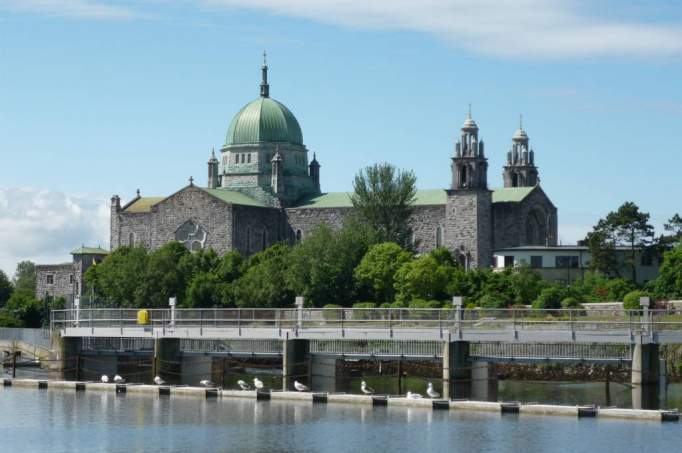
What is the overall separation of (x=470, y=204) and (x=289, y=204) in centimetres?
2277

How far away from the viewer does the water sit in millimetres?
58844

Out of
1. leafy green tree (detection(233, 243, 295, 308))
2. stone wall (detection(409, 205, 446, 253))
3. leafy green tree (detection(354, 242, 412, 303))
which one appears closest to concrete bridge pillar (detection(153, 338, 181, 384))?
leafy green tree (detection(233, 243, 295, 308))

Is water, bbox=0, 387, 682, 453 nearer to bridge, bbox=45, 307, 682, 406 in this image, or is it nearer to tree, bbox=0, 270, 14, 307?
bridge, bbox=45, 307, 682, 406

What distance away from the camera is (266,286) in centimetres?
13338

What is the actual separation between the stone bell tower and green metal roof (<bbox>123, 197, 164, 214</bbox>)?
34.1 metres

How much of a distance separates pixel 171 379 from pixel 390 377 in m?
12.0

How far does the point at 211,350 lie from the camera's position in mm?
90438

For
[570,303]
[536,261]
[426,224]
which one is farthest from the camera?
[426,224]

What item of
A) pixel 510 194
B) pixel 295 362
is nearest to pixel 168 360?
pixel 295 362

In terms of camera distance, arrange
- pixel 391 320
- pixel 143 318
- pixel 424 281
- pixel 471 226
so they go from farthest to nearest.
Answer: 1. pixel 471 226
2. pixel 424 281
3. pixel 143 318
4. pixel 391 320

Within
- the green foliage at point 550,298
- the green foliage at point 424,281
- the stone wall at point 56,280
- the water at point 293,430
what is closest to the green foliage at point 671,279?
the green foliage at point 550,298

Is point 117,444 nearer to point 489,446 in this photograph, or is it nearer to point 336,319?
point 489,446

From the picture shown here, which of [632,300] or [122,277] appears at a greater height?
[122,277]

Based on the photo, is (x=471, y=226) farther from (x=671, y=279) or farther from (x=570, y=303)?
(x=570, y=303)
